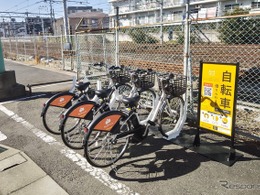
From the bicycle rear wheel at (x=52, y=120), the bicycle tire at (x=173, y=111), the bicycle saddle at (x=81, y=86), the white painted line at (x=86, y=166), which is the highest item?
the bicycle saddle at (x=81, y=86)

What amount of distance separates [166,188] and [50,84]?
7.17 metres

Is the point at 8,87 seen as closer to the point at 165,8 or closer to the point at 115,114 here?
the point at 115,114

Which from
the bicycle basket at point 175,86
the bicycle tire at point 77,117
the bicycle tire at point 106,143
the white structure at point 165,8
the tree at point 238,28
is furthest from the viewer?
the white structure at point 165,8

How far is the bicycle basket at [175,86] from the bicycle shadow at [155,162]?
89 cm

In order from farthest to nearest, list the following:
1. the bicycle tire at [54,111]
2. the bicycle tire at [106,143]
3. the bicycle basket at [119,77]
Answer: the bicycle basket at [119,77]
the bicycle tire at [54,111]
the bicycle tire at [106,143]

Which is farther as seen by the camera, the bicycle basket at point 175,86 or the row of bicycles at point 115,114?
the bicycle basket at point 175,86

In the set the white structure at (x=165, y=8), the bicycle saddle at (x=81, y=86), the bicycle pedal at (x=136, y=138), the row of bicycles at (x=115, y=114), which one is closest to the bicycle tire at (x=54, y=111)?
the row of bicycles at (x=115, y=114)

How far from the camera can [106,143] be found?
11.3ft

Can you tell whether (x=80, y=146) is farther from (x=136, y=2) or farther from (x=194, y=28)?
(x=136, y=2)

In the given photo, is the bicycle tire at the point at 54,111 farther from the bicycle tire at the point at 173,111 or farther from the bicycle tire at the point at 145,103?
the bicycle tire at the point at 173,111

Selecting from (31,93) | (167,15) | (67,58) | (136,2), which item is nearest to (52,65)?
(67,58)

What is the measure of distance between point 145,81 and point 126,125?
103cm

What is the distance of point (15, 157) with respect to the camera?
3666mm

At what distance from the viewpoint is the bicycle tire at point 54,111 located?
410cm
